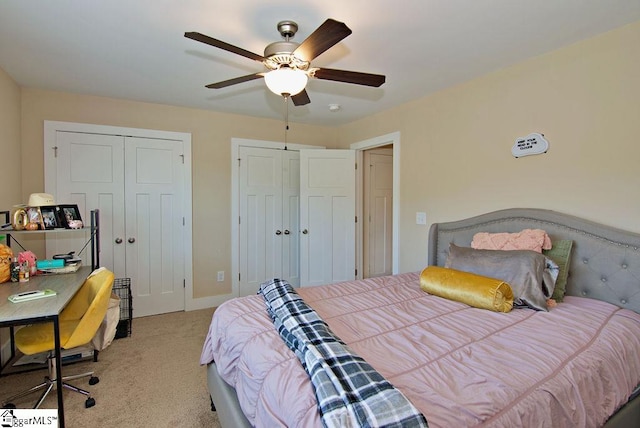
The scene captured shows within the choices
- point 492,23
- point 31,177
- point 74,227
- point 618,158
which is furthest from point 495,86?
point 31,177

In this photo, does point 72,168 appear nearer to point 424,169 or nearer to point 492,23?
point 424,169

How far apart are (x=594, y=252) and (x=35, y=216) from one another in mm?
4024

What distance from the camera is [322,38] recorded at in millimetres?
1483

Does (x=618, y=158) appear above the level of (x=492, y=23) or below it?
below

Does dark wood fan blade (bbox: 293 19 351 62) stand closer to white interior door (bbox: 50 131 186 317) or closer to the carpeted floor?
the carpeted floor

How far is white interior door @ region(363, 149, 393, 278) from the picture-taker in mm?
4637

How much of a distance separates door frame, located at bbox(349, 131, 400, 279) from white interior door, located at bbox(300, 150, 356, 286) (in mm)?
158

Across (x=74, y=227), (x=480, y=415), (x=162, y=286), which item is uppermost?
(x=74, y=227)

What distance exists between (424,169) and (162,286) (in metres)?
3.22

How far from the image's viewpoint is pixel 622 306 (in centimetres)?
192

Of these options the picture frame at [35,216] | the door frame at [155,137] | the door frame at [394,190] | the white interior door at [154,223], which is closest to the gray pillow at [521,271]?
the door frame at [394,190]

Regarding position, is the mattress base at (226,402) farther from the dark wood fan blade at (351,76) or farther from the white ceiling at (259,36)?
the white ceiling at (259,36)

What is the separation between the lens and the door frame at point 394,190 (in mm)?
3605

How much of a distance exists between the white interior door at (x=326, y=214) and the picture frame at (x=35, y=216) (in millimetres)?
2553
